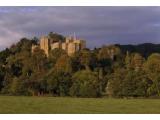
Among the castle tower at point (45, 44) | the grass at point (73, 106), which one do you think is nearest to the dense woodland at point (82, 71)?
the castle tower at point (45, 44)

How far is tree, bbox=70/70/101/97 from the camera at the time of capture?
21562 millimetres

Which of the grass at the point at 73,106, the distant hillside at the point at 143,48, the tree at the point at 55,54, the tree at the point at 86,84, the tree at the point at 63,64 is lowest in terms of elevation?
the grass at the point at 73,106

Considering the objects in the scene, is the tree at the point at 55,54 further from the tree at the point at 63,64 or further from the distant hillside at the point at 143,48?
the distant hillside at the point at 143,48

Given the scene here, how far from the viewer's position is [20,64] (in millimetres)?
21547

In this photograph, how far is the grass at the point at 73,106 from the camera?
69.1 ft

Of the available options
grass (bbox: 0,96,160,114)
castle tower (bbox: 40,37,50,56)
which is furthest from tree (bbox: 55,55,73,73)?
grass (bbox: 0,96,160,114)

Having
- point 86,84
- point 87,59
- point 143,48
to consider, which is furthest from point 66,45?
point 143,48

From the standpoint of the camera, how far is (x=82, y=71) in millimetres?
21562

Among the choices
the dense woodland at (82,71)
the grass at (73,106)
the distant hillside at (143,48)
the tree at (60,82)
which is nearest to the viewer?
the grass at (73,106)

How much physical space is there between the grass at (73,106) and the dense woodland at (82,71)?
0.26m

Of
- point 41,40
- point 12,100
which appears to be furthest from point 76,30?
point 12,100

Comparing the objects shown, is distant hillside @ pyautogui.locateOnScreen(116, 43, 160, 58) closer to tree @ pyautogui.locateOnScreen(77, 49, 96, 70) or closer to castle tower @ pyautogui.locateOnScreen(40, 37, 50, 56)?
tree @ pyautogui.locateOnScreen(77, 49, 96, 70)

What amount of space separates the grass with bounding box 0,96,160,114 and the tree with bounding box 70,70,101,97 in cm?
23
